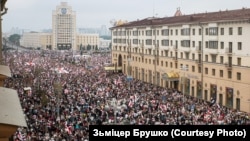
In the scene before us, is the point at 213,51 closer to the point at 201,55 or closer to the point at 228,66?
the point at 201,55

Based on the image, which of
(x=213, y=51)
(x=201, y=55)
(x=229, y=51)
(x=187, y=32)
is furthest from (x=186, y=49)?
(x=229, y=51)

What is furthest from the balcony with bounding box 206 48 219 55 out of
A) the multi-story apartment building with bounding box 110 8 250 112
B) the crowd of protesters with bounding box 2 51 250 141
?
the crowd of protesters with bounding box 2 51 250 141

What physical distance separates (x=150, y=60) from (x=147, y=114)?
3653cm

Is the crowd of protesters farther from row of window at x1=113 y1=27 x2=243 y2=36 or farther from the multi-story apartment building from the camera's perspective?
row of window at x1=113 y1=27 x2=243 y2=36

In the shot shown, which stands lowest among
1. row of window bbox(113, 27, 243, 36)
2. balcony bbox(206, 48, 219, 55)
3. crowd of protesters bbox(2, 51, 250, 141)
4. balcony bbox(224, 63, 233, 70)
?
crowd of protesters bbox(2, 51, 250, 141)

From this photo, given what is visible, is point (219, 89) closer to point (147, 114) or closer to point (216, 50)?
point (216, 50)

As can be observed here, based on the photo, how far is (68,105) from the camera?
1490 inches

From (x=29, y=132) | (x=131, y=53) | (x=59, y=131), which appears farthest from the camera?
(x=131, y=53)

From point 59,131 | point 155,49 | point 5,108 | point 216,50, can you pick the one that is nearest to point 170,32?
point 155,49

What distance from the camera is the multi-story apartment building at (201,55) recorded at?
42.8m

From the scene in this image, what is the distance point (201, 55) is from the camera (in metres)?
51.5

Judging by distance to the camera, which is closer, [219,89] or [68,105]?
[68,105]

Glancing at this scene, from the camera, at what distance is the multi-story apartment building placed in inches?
1686

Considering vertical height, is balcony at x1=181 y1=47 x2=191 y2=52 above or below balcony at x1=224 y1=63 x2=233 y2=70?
above
